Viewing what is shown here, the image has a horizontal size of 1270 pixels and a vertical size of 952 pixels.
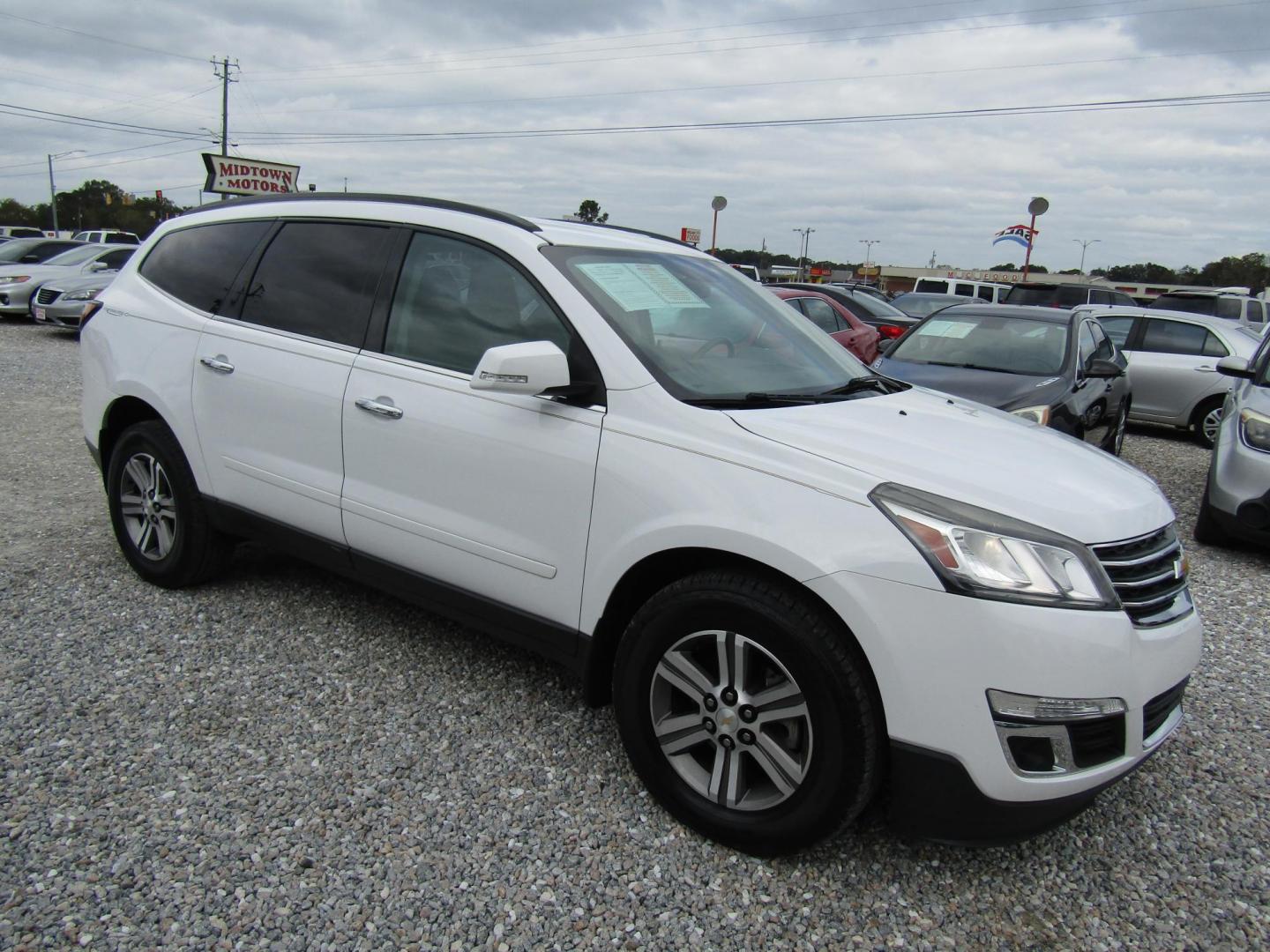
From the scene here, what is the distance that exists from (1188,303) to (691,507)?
644 inches

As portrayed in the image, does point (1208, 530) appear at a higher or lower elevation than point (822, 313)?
lower

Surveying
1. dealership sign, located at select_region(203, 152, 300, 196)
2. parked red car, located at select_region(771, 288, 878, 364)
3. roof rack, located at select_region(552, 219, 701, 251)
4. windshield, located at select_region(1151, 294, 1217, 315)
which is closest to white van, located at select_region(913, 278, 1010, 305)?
windshield, located at select_region(1151, 294, 1217, 315)

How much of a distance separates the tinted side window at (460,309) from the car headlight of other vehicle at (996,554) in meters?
1.07

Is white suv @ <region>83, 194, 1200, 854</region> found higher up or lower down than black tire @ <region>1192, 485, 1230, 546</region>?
higher up

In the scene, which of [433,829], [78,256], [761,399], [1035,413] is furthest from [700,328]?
[78,256]

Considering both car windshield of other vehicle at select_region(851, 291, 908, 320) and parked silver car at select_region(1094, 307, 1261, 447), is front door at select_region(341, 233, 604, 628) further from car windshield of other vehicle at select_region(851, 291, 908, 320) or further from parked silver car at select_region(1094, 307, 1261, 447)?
car windshield of other vehicle at select_region(851, 291, 908, 320)

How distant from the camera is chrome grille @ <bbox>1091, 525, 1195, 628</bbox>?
227 cm

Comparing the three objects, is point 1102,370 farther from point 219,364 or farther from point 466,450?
point 219,364

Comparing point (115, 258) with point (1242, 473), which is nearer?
point (1242, 473)

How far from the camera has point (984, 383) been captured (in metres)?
6.75

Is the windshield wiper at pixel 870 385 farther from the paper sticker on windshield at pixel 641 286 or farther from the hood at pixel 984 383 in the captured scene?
the hood at pixel 984 383

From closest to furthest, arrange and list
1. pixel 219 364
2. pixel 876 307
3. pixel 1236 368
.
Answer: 1. pixel 219 364
2. pixel 1236 368
3. pixel 876 307

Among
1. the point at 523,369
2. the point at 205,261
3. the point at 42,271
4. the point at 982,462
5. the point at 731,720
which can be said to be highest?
the point at 205,261

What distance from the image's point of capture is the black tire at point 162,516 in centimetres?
389
